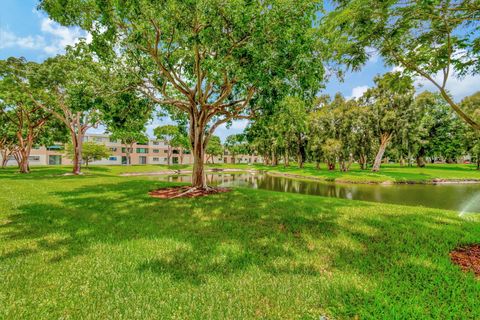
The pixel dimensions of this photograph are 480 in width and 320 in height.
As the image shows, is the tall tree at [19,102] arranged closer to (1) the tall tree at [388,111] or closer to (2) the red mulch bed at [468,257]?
(2) the red mulch bed at [468,257]

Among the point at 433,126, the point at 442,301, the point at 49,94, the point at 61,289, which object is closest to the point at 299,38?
the point at 442,301

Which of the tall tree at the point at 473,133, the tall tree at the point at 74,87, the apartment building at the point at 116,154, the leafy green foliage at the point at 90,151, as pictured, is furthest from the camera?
the apartment building at the point at 116,154

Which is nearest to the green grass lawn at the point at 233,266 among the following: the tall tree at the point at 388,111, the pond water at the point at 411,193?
the pond water at the point at 411,193

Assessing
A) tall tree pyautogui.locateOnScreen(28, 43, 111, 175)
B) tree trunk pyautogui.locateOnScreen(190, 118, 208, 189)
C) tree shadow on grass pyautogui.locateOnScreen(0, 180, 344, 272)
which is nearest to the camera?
tree shadow on grass pyautogui.locateOnScreen(0, 180, 344, 272)

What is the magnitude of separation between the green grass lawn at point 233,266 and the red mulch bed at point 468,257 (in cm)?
21

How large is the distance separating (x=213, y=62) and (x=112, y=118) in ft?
28.9

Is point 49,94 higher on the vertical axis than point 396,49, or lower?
higher

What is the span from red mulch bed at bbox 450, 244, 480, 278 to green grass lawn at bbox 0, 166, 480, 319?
21 cm

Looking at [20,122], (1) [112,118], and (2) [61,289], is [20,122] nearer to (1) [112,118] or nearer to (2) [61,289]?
(1) [112,118]

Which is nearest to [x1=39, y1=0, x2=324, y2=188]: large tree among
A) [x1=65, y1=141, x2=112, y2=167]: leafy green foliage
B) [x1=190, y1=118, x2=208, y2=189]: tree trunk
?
[x1=190, y1=118, x2=208, y2=189]: tree trunk

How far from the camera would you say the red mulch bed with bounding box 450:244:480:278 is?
14.8ft

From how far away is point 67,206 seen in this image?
30.5 ft

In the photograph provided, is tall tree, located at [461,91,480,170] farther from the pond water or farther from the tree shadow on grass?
the tree shadow on grass

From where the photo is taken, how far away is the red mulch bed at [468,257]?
4.50 meters
